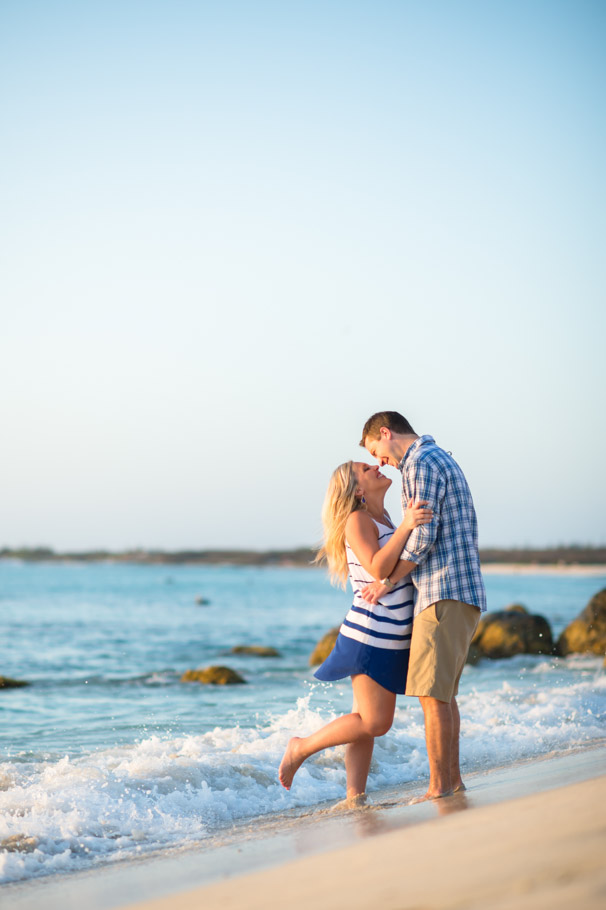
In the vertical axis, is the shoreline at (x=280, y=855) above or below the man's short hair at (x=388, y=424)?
below

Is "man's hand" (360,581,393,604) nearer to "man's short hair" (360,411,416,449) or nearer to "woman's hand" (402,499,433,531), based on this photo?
"woman's hand" (402,499,433,531)

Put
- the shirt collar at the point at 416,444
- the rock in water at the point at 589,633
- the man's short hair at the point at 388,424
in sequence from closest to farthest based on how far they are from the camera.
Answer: the shirt collar at the point at 416,444, the man's short hair at the point at 388,424, the rock in water at the point at 589,633

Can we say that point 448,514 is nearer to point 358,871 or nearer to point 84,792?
point 358,871

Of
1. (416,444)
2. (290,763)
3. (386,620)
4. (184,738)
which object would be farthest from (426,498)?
(184,738)

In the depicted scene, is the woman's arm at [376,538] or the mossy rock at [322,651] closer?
the woman's arm at [376,538]

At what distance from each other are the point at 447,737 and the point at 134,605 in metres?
37.9

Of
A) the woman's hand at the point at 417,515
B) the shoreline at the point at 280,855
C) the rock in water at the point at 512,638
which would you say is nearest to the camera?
the shoreline at the point at 280,855

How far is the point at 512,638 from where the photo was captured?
17.7 m

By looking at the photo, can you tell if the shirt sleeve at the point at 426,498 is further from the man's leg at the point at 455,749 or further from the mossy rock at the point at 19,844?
the mossy rock at the point at 19,844

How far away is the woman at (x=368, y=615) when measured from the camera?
4719mm

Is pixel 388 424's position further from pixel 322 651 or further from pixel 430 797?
pixel 322 651

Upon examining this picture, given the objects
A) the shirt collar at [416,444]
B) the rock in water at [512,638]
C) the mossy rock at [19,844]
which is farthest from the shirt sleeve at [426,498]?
the rock in water at [512,638]

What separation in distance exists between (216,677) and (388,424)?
385 inches

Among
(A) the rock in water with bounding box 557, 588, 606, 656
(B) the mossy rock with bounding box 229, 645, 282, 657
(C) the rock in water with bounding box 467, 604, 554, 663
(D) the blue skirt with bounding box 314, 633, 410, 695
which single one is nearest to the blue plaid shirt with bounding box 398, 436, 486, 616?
(D) the blue skirt with bounding box 314, 633, 410, 695
